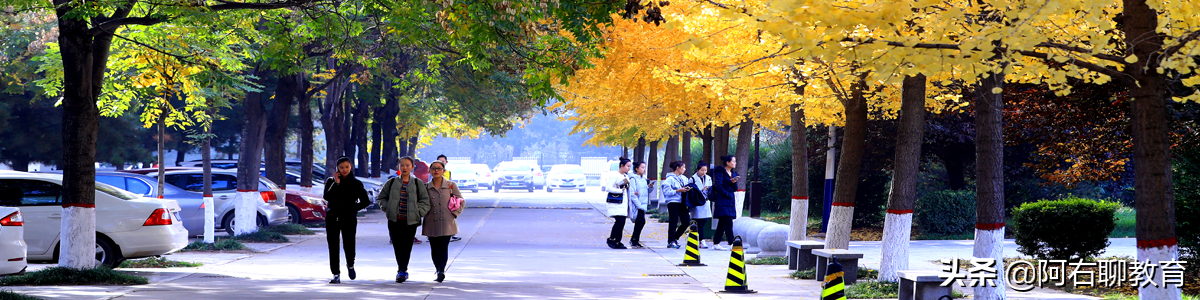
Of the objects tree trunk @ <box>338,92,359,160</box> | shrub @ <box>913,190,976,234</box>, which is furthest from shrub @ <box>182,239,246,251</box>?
tree trunk @ <box>338,92,359,160</box>

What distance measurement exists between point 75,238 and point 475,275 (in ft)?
13.8

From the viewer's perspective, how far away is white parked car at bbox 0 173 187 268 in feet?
39.5

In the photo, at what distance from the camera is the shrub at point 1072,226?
11672 mm

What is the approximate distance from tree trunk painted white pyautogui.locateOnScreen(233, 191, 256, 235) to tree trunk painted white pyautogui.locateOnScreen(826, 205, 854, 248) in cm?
1017

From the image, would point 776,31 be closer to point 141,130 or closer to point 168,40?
point 168,40

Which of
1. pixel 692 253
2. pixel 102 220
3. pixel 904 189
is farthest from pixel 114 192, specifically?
pixel 904 189

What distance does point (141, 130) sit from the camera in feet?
119

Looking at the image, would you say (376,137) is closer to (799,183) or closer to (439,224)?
(799,183)

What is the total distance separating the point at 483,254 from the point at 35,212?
5.83 m

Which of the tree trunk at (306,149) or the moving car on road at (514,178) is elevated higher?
the tree trunk at (306,149)

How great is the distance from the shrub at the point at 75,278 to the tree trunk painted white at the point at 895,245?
7.42 metres

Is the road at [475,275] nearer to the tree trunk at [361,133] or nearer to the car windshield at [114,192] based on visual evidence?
the car windshield at [114,192]

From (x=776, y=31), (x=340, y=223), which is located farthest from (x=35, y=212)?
(x=776, y=31)

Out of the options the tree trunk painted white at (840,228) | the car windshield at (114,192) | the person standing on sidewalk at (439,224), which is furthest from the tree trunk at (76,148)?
the tree trunk painted white at (840,228)
